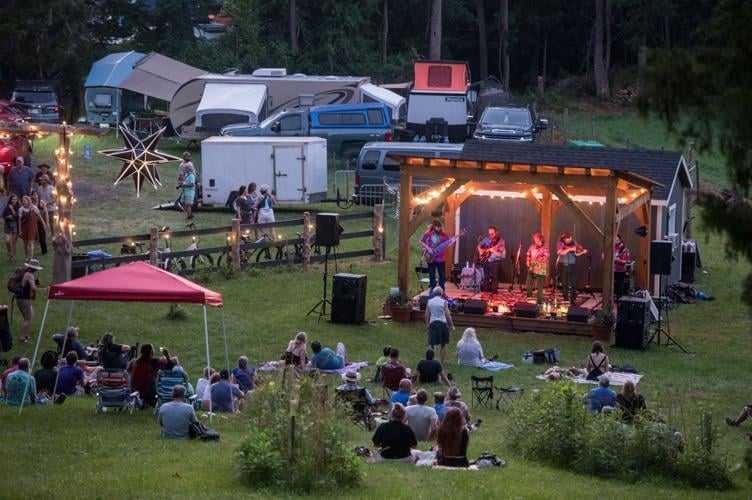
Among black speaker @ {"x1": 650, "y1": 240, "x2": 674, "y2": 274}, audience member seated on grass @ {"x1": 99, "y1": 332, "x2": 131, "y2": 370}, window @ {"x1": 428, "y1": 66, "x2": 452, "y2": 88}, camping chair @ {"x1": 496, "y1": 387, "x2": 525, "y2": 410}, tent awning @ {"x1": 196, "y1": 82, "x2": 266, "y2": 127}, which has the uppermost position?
window @ {"x1": 428, "y1": 66, "x2": 452, "y2": 88}

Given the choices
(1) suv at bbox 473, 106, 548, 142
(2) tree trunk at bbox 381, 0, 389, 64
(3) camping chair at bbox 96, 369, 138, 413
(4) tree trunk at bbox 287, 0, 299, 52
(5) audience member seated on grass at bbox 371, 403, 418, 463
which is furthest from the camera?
(2) tree trunk at bbox 381, 0, 389, 64

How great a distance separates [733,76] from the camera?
8.81m

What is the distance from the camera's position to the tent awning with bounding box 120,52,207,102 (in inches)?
1754

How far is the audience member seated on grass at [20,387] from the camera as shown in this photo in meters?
14.9

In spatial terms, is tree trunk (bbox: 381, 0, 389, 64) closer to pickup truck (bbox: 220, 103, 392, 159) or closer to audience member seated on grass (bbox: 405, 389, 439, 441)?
pickup truck (bbox: 220, 103, 392, 159)

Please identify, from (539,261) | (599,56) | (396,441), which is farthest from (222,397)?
(599,56)

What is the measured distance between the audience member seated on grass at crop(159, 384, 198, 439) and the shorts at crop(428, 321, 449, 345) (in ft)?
20.5

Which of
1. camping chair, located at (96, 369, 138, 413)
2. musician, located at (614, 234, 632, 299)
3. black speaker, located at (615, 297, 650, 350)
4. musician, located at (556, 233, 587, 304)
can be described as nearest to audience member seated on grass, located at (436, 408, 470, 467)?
camping chair, located at (96, 369, 138, 413)

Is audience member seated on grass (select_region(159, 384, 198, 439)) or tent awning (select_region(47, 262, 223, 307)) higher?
tent awning (select_region(47, 262, 223, 307))

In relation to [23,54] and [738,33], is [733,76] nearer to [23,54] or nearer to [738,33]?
[738,33]

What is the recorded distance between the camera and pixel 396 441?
42.4 feet

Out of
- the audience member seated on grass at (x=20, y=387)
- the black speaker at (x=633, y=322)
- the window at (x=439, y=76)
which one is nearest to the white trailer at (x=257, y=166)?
the window at (x=439, y=76)

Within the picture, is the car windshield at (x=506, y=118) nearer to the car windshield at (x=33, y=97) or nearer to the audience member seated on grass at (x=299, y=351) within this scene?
the car windshield at (x=33, y=97)

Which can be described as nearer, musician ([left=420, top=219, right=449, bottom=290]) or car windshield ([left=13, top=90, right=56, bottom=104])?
musician ([left=420, top=219, right=449, bottom=290])
